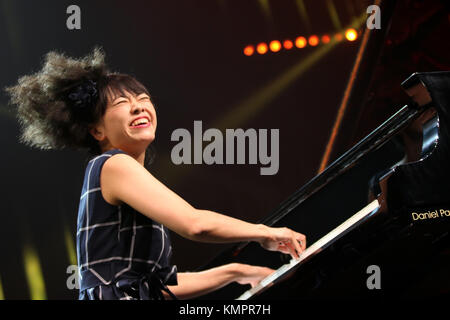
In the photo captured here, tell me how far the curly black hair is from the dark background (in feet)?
6.24

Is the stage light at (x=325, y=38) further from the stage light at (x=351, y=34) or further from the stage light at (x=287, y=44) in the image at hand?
the stage light at (x=287, y=44)

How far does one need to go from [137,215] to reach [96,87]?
1.60 feet

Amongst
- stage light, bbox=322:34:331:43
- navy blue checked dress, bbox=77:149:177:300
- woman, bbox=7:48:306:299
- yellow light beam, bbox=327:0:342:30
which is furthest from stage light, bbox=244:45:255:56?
navy blue checked dress, bbox=77:149:177:300

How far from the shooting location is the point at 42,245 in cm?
357

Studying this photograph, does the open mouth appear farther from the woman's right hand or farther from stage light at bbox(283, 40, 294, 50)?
stage light at bbox(283, 40, 294, 50)

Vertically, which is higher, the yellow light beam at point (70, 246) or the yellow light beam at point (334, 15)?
the yellow light beam at point (334, 15)

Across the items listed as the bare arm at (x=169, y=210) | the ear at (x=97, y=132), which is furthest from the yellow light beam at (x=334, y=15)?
the bare arm at (x=169, y=210)

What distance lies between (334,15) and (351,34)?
19 cm

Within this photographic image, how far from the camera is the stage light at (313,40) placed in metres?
3.85

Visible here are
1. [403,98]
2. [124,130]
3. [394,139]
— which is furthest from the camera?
[403,98]
